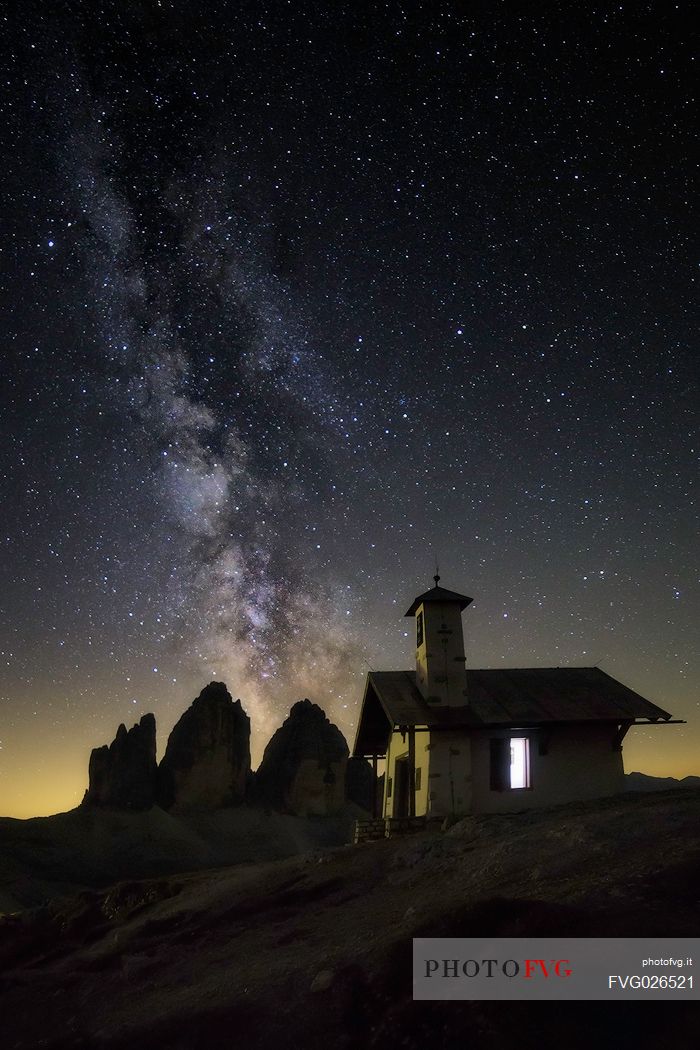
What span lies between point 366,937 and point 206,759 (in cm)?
6926

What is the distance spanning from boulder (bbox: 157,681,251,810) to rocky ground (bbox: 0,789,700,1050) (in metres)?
60.6

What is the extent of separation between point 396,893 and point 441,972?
3.63 metres

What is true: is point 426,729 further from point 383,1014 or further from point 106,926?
point 383,1014

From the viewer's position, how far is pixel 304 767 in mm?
74438

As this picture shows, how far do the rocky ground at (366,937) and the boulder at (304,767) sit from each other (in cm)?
6403

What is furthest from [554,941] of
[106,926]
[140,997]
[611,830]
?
[106,926]

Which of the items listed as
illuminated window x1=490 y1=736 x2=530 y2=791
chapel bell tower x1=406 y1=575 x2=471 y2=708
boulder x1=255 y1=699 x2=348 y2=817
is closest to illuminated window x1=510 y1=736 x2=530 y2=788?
illuminated window x1=490 y1=736 x2=530 y2=791

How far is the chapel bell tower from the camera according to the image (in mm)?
18406

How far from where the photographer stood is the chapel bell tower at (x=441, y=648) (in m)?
18.4

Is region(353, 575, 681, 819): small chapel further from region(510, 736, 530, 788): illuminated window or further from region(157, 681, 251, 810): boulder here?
region(157, 681, 251, 810): boulder

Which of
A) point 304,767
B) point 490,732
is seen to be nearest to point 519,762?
point 490,732

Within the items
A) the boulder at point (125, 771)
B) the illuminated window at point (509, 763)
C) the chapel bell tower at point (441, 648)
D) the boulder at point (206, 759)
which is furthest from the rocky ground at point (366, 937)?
the boulder at point (206, 759)

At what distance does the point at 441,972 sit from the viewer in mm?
6137

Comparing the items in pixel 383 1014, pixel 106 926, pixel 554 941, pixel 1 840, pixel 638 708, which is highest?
pixel 638 708
